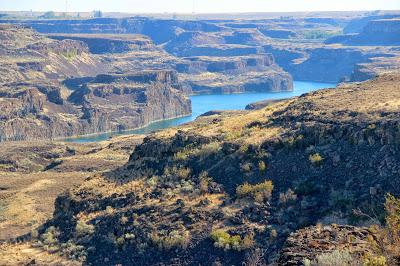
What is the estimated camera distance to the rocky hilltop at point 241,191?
110ft

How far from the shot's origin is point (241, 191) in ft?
124

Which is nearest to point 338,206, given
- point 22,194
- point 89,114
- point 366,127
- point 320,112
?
point 366,127

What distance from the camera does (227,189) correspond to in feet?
129

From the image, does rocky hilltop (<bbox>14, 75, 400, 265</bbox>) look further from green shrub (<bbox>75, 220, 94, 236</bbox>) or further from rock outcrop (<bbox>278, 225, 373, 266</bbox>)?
rock outcrop (<bbox>278, 225, 373, 266</bbox>)

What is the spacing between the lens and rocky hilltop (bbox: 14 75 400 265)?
33.7 metres

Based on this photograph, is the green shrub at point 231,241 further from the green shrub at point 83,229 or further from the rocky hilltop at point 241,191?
the green shrub at point 83,229

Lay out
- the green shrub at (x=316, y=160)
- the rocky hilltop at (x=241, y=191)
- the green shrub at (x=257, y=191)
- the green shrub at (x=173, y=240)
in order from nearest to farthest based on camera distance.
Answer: the rocky hilltop at (x=241, y=191) < the green shrub at (x=173, y=240) < the green shrub at (x=257, y=191) < the green shrub at (x=316, y=160)

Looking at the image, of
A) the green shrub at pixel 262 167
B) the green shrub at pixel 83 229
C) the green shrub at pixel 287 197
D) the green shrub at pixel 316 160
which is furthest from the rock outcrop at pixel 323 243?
the green shrub at pixel 83 229

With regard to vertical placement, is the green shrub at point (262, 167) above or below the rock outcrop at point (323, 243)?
below

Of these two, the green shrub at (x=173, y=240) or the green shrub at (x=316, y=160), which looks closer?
the green shrub at (x=173, y=240)

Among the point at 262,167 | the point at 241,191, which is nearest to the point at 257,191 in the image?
the point at 241,191

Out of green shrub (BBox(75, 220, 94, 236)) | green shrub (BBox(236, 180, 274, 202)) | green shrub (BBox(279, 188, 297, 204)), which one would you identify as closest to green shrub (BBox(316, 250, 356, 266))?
green shrub (BBox(279, 188, 297, 204))

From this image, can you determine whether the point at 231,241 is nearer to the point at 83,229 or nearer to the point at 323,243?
the point at 83,229

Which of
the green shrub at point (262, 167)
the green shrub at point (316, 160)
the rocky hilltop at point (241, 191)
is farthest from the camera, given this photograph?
the green shrub at point (262, 167)
